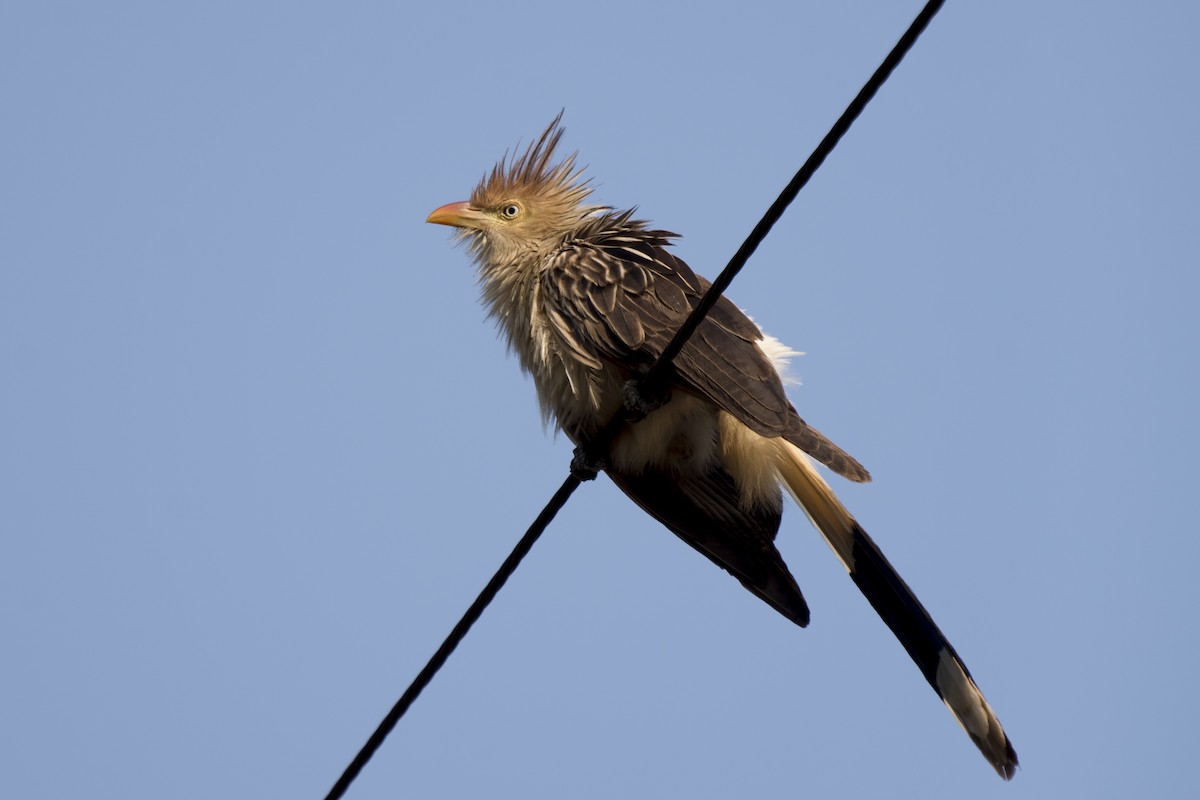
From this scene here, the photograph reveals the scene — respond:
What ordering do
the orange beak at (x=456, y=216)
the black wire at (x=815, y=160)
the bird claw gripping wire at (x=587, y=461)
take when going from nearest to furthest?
the black wire at (x=815, y=160) → the bird claw gripping wire at (x=587, y=461) → the orange beak at (x=456, y=216)

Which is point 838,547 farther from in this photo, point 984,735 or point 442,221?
point 442,221

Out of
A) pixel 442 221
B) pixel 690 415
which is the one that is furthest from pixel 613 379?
pixel 442 221

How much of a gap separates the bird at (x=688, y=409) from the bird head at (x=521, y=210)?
15mm

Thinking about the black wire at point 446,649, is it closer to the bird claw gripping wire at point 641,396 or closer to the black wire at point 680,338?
the black wire at point 680,338

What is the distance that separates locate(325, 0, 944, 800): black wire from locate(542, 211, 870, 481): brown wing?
310 millimetres

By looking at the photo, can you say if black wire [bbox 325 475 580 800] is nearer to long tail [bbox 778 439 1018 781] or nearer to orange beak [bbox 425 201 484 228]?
long tail [bbox 778 439 1018 781]

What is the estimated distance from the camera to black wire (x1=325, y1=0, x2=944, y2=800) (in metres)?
2.47

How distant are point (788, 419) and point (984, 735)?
123cm

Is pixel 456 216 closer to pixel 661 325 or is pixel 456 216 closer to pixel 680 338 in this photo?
pixel 661 325

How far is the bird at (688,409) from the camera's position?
3.82 m

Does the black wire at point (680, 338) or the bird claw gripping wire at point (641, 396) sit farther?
the bird claw gripping wire at point (641, 396)

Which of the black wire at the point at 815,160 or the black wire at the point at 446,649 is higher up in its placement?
the black wire at the point at 815,160

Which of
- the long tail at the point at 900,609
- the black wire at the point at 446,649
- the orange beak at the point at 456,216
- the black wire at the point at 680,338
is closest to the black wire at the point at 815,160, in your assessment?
the black wire at the point at 680,338

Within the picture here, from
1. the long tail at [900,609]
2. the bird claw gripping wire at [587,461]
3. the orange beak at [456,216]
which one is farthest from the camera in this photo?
the orange beak at [456,216]
